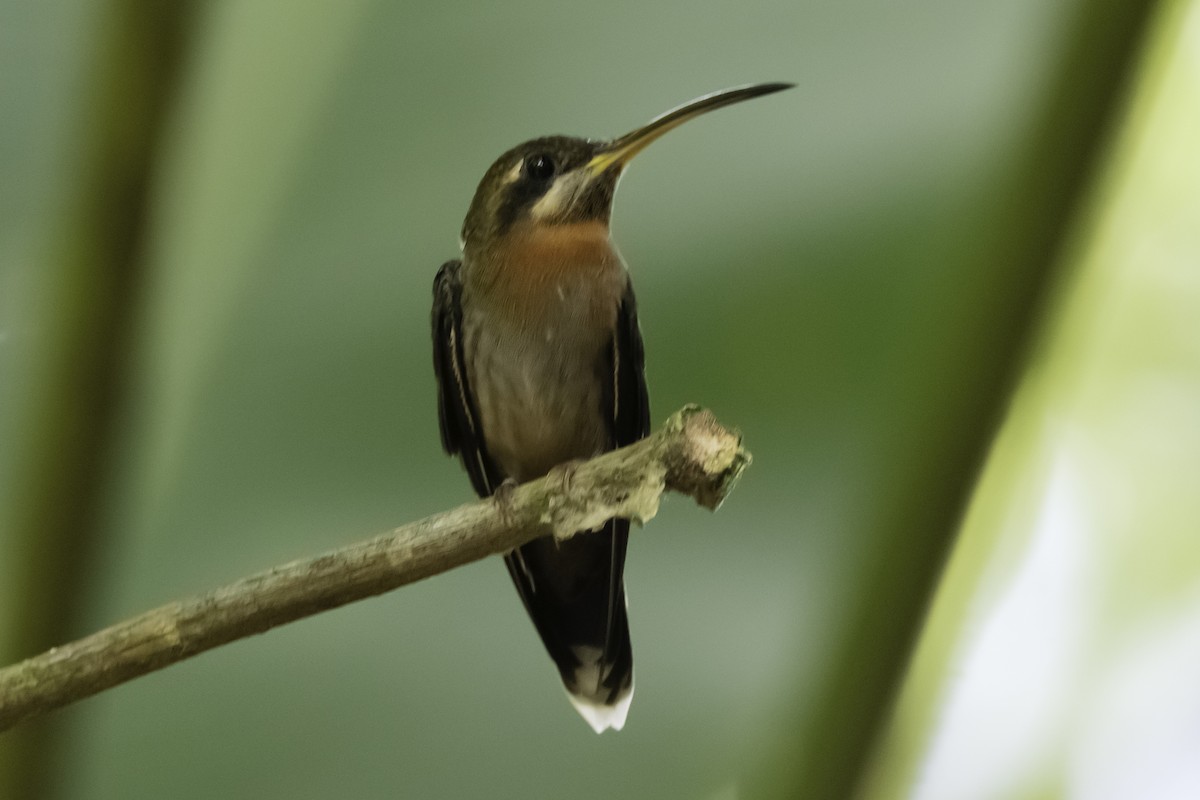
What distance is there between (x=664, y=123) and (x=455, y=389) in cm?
50

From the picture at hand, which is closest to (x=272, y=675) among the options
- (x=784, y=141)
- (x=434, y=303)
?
(x=434, y=303)

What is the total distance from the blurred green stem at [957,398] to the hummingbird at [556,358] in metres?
0.34

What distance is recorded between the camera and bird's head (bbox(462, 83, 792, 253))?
1274 millimetres

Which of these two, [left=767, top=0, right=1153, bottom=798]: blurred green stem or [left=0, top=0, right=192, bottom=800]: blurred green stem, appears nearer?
[left=767, top=0, right=1153, bottom=798]: blurred green stem

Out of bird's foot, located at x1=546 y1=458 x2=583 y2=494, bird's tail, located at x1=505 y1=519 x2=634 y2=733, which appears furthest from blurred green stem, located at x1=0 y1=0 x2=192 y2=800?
bird's foot, located at x1=546 y1=458 x2=583 y2=494

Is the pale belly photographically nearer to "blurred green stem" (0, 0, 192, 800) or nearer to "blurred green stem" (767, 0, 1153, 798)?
"blurred green stem" (767, 0, 1153, 798)

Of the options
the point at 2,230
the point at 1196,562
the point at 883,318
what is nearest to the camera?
the point at 1196,562

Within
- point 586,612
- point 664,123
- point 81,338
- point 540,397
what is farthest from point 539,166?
point 81,338

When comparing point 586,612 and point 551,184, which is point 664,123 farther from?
point 586,612

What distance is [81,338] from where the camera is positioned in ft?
4.62

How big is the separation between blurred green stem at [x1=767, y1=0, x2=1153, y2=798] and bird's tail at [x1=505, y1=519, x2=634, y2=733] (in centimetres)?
30

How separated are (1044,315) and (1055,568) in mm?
369

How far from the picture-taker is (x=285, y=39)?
4.54 feet

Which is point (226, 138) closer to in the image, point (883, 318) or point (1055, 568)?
point (883, 318)
